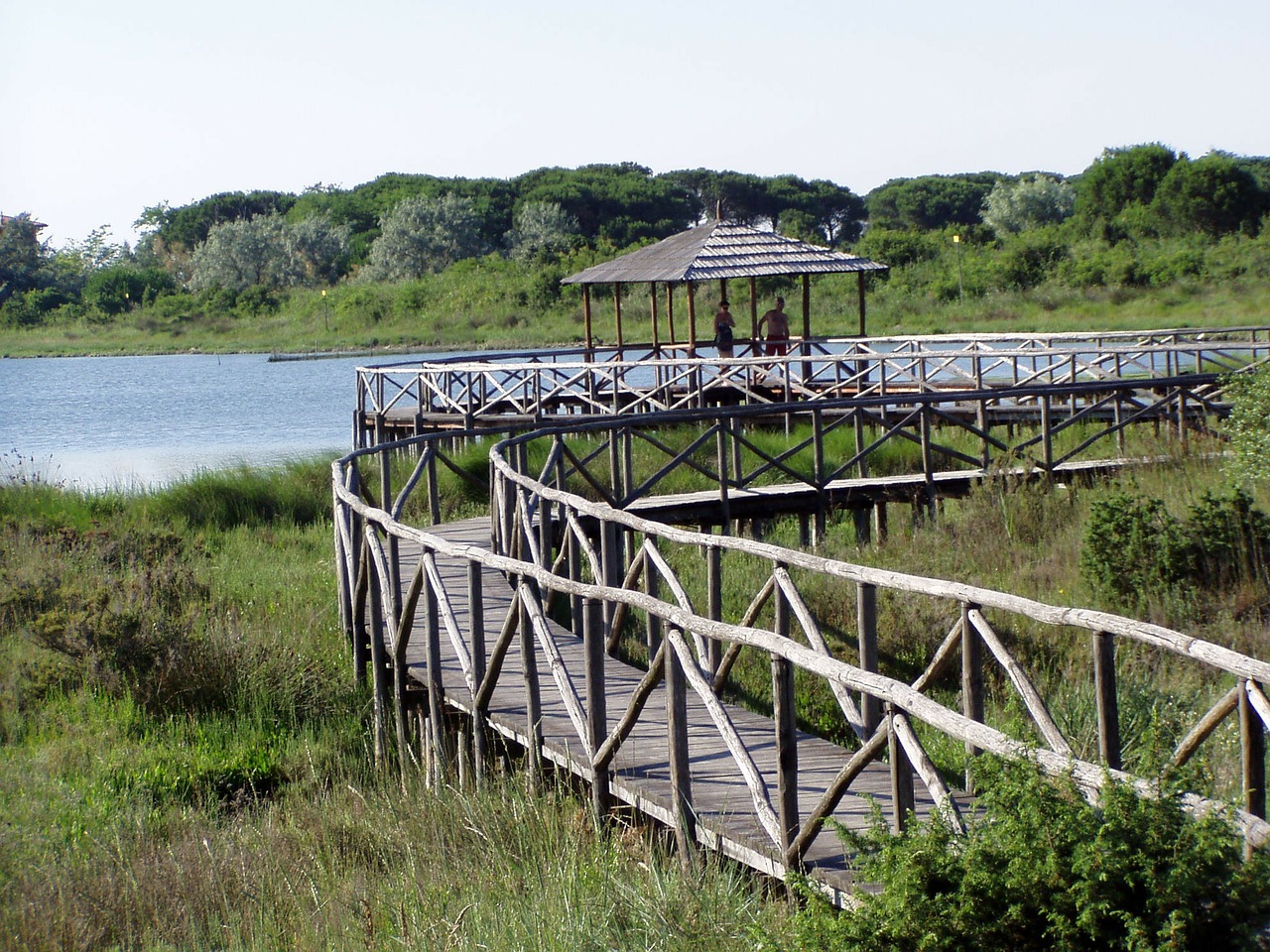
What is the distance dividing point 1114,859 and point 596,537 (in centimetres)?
861

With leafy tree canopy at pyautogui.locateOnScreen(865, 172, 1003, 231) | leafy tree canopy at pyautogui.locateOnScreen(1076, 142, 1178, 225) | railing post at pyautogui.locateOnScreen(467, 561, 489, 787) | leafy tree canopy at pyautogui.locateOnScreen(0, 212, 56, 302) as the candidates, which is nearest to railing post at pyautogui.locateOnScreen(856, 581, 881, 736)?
railing post at pyautogui.locateOnScreen(467, 561, 489, 787)

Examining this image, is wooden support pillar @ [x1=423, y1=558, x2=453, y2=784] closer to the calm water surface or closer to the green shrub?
the green shrub

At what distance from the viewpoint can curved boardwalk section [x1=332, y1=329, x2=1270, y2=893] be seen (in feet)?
13.0

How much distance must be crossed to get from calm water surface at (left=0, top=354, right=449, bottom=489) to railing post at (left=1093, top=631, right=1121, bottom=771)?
14.1 m

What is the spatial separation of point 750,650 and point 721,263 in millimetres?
14832

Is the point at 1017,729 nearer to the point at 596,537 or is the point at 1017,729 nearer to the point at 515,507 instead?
the point at 515,507

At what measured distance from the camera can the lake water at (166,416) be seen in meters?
24.8

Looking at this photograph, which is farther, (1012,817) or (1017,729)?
(1017,729)

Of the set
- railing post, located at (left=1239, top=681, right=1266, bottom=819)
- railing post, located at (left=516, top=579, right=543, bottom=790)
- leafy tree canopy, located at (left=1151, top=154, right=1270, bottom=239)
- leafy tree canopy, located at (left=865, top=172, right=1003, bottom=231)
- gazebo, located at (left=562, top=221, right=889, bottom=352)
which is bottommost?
railing post, located at (left=516, top=579, right=543, bottom=790)

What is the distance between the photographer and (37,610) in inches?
375

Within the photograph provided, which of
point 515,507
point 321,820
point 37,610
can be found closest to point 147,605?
point 37,610

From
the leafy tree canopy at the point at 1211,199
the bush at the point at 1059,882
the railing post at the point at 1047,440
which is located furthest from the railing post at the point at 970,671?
the leafy tree canopy at the point at 1211,199

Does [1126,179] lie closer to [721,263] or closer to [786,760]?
[721,263]

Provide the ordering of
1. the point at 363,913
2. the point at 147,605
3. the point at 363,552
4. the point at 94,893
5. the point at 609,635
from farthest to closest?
the point at 147,605
the point at 609,635
the point at 363,552
the point at 94,893
the point at 363,913
